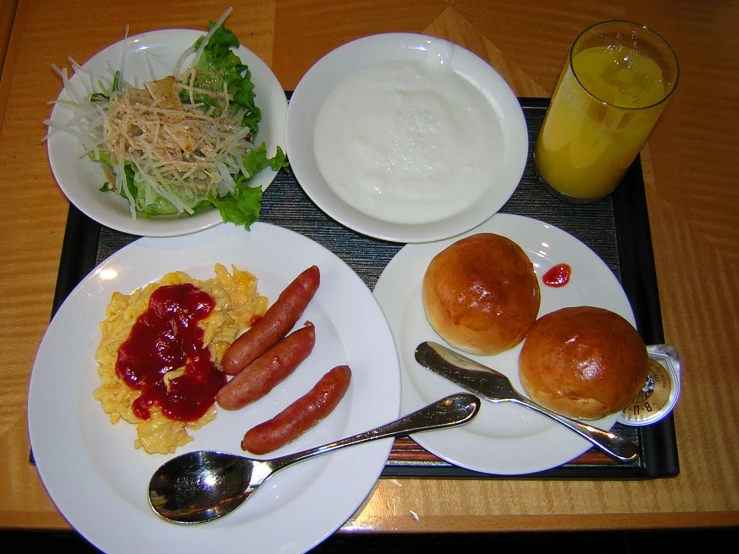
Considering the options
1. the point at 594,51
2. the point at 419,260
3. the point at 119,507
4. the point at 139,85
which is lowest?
the point at 119,507

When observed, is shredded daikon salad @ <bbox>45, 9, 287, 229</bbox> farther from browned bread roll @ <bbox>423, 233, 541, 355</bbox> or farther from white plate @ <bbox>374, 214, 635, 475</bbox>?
browned bread roll @ <bbox>423, 233, 541, 355</bbox>

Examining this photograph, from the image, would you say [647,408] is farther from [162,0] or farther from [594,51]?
[162,0]

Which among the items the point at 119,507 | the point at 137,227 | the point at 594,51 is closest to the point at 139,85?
the point at 137,227

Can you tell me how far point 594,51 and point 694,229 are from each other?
967 mm

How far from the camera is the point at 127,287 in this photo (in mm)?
2264

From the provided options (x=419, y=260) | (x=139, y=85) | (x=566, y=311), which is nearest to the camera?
(x=566, y=311)

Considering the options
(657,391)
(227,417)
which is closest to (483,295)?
(657,391)

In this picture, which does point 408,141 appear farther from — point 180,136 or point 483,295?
point 180,136

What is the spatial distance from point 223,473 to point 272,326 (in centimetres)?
55

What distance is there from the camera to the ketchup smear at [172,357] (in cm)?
210

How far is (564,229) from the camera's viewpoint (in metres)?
2.52

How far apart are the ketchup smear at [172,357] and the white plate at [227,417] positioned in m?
0.12

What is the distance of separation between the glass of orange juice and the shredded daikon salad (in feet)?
3.79

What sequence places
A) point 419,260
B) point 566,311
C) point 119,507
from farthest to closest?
1. point 419,260
2. point 566,311
3. point 119,507
